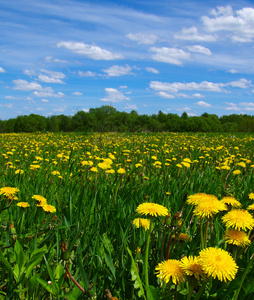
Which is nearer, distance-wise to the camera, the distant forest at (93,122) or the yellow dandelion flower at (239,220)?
the yellow dandelion flower at (239,220)

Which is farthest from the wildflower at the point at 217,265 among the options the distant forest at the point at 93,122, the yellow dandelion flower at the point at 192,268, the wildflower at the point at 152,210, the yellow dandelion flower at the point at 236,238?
the distant forest at the point at 93,122

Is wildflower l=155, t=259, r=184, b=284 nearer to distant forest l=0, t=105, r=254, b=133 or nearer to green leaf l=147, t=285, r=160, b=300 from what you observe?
green leaf l=147, t=285, r=160, b=300

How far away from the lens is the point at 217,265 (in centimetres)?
80

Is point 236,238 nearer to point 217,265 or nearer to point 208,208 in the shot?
point 208,208

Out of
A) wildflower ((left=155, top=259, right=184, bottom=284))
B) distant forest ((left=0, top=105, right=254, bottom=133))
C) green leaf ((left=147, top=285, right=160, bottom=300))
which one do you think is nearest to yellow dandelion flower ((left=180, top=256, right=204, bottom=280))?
wildflower ((left=155, top=259, right=184, bottom=284))

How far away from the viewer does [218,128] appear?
59.4 meters

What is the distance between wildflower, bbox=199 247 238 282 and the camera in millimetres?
789

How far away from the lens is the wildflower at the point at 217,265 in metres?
0.79

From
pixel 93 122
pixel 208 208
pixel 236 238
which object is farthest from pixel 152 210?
pixel 93 122

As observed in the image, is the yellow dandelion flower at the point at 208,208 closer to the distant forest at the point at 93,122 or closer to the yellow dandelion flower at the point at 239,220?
the yellow dandelion flower at the point at 239,220

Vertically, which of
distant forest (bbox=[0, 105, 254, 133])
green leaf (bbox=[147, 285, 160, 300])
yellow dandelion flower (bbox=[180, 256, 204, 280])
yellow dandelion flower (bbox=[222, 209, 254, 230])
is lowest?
green leaf (bbox=[147, 285, 160, 300])

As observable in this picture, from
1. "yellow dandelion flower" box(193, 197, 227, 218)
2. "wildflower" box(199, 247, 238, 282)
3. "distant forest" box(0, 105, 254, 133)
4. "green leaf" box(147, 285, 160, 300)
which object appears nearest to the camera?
"wildflower" box(199, 247, 238, 282)

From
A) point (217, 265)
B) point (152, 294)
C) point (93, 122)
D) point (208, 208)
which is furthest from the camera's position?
point (93, 122)

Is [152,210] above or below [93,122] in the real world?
below
